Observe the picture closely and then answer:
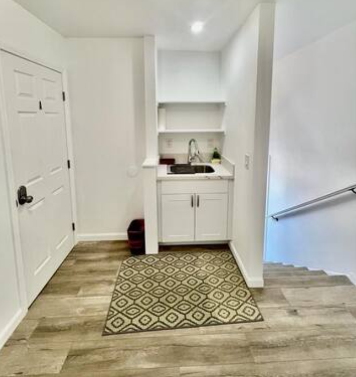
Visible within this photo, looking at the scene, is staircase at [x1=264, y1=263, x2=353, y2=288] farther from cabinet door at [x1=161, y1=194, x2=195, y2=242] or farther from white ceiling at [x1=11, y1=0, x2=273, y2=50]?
white ceiling at [x1=11, y1=0, x2=273, y2=50]

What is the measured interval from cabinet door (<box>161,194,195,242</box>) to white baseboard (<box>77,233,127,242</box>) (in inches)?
24.4

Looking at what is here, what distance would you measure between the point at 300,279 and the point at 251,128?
1.49m

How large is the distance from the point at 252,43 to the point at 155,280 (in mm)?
2292

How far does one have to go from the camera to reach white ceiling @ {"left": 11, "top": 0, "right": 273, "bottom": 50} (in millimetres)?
2391

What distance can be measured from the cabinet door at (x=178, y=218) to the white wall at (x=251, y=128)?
20.5 inches

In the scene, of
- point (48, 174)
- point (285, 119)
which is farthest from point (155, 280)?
point (285, 119)

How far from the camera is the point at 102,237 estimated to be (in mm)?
3855

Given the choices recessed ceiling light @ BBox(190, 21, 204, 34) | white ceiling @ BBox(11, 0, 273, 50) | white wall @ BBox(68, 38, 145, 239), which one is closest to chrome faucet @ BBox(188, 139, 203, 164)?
white wall @ BBox(68, 38, 145, 239)

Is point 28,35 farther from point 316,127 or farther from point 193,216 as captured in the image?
point 316,127

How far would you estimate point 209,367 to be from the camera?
1879 millimetres

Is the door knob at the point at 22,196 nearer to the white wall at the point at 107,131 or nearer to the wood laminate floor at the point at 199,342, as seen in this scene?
the wood laminate floor at the point at 199,342

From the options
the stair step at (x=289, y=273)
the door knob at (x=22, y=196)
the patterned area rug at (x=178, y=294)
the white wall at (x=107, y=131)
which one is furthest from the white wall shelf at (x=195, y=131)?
the door knob at (x=22, y=196)

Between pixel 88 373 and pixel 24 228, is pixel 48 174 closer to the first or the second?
pixel 24 228

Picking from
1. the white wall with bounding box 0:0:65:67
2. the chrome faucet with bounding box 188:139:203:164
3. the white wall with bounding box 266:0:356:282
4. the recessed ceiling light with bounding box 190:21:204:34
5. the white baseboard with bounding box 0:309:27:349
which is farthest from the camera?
the chrome faucet with bounding box 188:139:203:164
